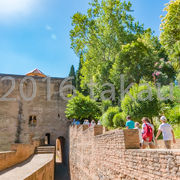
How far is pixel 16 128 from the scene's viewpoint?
1917 cm

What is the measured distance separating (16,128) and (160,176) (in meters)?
18.8

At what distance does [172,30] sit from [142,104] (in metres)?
5.91

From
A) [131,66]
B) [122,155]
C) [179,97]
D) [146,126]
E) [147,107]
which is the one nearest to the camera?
[122,155]

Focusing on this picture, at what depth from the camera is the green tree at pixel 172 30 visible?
37.3ft

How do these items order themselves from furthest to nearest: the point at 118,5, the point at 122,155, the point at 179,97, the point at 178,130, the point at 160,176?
the point at 118,5
the point at 179,97
the point at 178,130
the point at 122,155
the point at 160,176

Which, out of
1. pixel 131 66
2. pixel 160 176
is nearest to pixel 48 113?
pixel 131 66

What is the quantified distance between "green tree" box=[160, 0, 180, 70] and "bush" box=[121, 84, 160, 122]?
12.6 ft

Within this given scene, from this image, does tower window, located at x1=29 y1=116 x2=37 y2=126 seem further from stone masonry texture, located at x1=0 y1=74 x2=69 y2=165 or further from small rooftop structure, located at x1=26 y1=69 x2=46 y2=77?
small rooftop structure, located at x1=26 y1=69 x2=46 y2=77

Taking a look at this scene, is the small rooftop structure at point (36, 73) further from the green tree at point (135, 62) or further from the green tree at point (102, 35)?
the green tree at point (135, 62)

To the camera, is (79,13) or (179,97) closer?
(179,97)

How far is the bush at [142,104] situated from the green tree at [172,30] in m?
3.85

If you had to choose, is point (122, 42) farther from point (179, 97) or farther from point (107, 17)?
point (179, 97)

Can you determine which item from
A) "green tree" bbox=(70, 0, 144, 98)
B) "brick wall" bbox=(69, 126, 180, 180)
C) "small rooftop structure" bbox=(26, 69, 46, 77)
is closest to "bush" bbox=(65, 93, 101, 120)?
"green tree" bbox=(70, 0, 144, 98)

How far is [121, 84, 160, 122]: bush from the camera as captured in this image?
10180 millimetres
